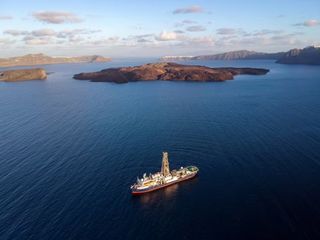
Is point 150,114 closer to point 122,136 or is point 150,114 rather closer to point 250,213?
point 122,136

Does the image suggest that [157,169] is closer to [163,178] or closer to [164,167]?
[164,167]


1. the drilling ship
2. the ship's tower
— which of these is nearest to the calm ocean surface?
the drilling ship

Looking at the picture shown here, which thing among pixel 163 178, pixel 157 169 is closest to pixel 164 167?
pixel 163 178

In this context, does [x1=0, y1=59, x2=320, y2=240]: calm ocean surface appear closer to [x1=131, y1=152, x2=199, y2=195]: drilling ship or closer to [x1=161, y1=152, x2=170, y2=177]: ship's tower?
[x1=131, y1=152, x2=199, y2=195]: drilling ship

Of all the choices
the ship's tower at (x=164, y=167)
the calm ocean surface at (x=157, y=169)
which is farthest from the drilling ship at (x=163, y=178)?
the calm ocean surface at (x=157, y=169)

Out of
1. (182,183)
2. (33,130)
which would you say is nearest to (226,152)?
(182,183)
